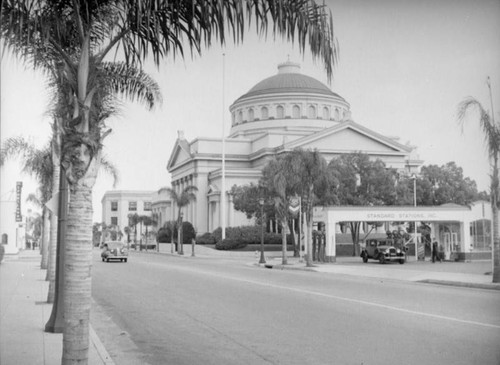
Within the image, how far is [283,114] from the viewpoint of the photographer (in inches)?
3593

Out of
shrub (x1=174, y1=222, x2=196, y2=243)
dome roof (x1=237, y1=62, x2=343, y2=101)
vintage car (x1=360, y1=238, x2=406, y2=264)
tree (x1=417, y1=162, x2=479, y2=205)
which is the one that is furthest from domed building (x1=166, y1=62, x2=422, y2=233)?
vintage car (x1=360, y1=238, x2=406, y2=264)

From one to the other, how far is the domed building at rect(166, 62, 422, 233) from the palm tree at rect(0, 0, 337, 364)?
2309 inches

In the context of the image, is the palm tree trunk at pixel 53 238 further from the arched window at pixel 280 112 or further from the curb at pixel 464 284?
the arched window at pixel 280 112

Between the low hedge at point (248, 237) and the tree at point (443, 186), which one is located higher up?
the tree at point (443, 186)

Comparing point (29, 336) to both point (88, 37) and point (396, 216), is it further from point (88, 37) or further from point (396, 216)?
point (396, 216)

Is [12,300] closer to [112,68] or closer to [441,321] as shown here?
[112,68]

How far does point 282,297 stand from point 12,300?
689cm

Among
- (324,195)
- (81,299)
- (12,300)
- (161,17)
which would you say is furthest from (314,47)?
(324,195)

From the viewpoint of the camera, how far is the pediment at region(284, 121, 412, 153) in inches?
2886

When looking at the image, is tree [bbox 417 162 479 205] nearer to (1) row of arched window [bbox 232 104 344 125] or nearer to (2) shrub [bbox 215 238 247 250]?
(2) shrub [bbox 215 238 247 250]

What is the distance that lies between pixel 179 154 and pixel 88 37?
87.3 metres

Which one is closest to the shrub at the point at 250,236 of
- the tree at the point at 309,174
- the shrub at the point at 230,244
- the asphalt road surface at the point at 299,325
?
the shrub at the point at 230,244

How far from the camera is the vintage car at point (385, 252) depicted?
126 ft

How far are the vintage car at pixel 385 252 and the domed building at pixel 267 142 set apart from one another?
26549 mm
